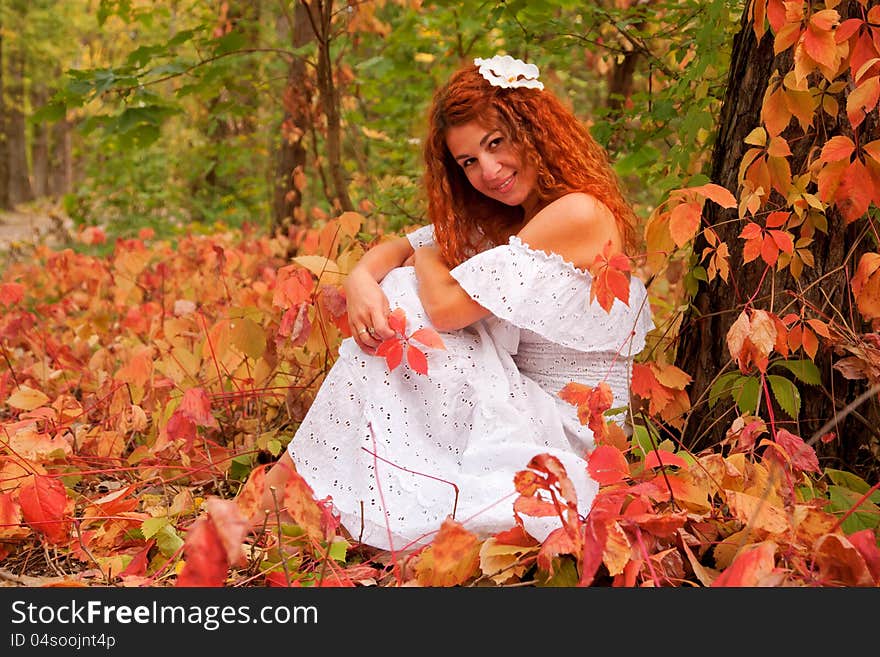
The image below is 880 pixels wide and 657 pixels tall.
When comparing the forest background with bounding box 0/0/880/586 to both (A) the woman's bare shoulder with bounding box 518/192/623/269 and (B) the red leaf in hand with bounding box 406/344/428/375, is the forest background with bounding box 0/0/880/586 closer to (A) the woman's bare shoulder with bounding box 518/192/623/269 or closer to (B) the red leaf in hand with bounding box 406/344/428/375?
(B) the red leaf in hand with bounding box 406/344/428/375

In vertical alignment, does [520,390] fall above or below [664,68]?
below

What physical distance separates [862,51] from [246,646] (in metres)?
1.44

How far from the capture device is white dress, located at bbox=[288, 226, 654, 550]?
76.4 inches

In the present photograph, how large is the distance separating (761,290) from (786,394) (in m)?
0.25

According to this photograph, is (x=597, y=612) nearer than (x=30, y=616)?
Yes

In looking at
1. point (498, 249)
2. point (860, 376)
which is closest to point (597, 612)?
point (860, 376)

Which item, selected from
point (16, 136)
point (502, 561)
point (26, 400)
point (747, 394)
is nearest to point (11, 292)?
point (26, 400)

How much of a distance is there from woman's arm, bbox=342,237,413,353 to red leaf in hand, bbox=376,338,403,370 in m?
0.16

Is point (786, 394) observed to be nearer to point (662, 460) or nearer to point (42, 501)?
point (662, 460)

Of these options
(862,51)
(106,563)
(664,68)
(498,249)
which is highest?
(862,51)

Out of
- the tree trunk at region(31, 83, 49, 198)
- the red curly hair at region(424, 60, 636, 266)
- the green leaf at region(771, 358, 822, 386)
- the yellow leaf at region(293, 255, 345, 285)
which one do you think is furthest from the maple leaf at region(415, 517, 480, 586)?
the tree trunk at region(31, 83, 49, 198)

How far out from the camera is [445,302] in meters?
2.07

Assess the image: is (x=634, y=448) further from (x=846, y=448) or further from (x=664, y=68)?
(x=664, y=68)

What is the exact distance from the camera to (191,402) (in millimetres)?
2145
